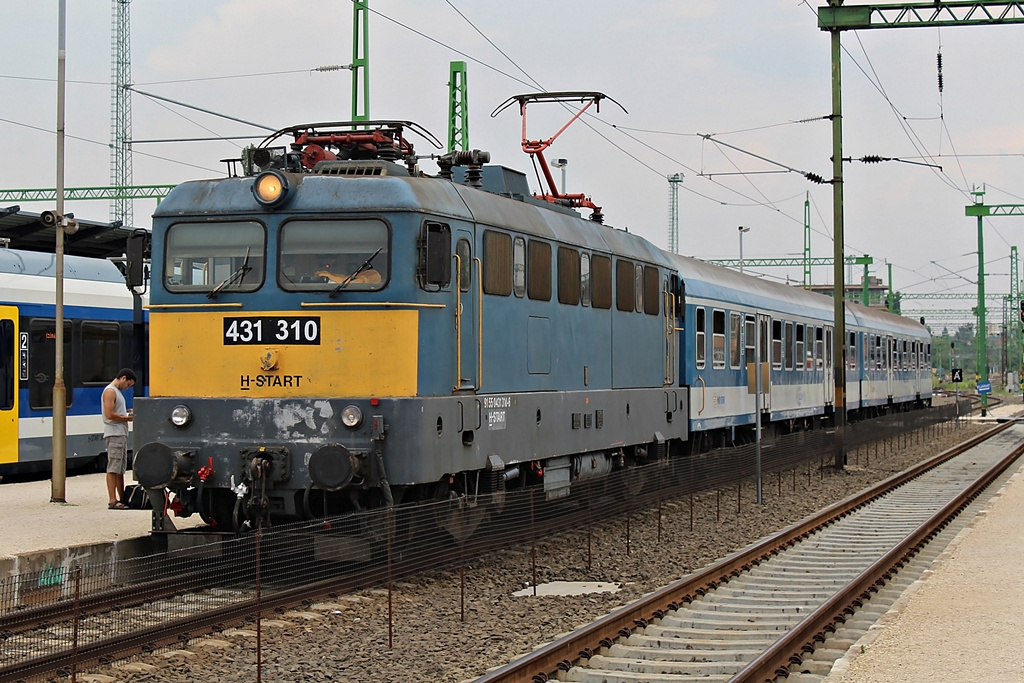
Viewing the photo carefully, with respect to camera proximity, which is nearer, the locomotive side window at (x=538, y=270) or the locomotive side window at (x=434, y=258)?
the locomotive side window at (x=434, y=258)

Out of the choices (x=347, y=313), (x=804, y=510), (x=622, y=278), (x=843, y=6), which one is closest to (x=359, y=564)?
(x=347, y=313)

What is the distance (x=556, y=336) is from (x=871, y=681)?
24.2 ft

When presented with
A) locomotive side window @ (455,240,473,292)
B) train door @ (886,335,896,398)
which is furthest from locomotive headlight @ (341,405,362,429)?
train door @ (886,335,896,398)

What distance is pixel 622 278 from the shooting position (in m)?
17.5

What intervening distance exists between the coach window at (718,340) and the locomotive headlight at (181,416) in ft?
40.2

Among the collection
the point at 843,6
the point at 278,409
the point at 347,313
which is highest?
the point at 843,6

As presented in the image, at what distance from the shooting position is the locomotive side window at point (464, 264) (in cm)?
1267

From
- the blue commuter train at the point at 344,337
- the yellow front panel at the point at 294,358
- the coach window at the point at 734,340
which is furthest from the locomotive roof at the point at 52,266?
the coach window at the point at 734,340

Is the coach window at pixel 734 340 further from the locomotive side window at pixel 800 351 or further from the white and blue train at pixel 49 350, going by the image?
the white and blue train at pixel 49 350

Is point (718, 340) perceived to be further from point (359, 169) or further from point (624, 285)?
point (359, 169)

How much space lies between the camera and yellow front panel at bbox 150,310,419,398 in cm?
1185

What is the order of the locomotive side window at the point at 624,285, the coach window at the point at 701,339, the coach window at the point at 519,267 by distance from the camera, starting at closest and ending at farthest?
the coach window at the point at 519,267
the locomotive side window at the point at 624,285
the coach window at the point at 701,339

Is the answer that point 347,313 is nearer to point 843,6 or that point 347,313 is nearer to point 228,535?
point 228,535

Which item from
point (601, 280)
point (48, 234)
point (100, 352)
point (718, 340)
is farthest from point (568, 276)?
point (48, 234)
